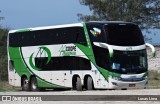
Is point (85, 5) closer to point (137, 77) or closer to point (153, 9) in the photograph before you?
point (153, 9)

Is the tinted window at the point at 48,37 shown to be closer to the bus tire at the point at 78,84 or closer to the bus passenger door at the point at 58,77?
the bus passenger door at the point at 58,77

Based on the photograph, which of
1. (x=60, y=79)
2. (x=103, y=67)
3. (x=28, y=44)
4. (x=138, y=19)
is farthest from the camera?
(x=138, y=19)

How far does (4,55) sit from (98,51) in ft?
69.4

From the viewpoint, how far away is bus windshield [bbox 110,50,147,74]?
93.4ft

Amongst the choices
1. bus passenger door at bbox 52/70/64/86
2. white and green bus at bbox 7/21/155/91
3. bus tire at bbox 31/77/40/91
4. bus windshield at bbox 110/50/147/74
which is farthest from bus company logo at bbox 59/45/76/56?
bus tire at bbox 31/77/40/91

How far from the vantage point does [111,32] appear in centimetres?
2875

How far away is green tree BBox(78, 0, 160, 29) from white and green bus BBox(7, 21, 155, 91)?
19.8 meters

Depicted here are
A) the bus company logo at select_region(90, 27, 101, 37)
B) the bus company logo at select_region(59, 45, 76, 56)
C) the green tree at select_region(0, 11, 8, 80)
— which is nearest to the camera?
the bus company logo at select_region(90, 27, 101, 37)

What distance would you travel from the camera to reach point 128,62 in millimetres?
28797

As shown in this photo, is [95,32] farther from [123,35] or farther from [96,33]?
[123,35]

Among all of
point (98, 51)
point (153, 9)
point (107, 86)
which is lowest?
point (107, 86)

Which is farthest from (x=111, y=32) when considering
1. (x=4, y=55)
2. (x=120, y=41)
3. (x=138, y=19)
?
(x=138, y=19)

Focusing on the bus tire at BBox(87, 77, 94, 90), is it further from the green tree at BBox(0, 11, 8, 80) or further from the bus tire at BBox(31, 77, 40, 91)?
the green tree at BBox(0, 11, 8, 80)

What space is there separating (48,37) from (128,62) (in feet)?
19.2
